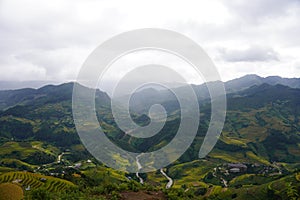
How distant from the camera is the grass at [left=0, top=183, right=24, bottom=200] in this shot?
34.7 m

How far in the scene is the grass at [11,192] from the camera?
34.7 m

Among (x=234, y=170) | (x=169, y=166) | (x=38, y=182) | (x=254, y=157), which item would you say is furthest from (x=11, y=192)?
(x=254, y=157)

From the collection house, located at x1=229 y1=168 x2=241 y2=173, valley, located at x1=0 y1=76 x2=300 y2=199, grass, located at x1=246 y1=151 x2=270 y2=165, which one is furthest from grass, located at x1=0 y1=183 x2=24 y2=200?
grass, located at x1=246 y1=151 x2=270 y2=165

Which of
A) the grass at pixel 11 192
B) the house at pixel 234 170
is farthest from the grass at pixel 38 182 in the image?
the house at pixel 234 170

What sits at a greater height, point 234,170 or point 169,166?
point 234,170

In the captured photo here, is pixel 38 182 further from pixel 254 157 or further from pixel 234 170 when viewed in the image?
pixel 254 157

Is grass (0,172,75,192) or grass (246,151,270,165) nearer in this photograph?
grass (0,172,75,192)

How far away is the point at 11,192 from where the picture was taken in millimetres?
36812

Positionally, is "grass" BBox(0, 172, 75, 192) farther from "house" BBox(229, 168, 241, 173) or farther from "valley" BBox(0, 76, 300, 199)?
"house" BBox(229, 168, 241, 173)

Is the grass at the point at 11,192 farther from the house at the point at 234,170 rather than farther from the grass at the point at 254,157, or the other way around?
the grass at the point at 254,157

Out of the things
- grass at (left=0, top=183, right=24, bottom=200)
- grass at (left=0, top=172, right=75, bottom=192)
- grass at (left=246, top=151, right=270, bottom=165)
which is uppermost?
grass at (left=0, top=183, right=24, bottom=200)

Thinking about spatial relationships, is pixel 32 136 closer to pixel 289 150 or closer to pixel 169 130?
pixel 169 130

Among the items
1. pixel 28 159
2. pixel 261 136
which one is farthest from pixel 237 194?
pixel 261 136

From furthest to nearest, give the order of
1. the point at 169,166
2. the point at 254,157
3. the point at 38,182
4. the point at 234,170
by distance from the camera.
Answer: the point at 254,157 < the point at 169,166 < the point at 234,170 < the point at 38,182
